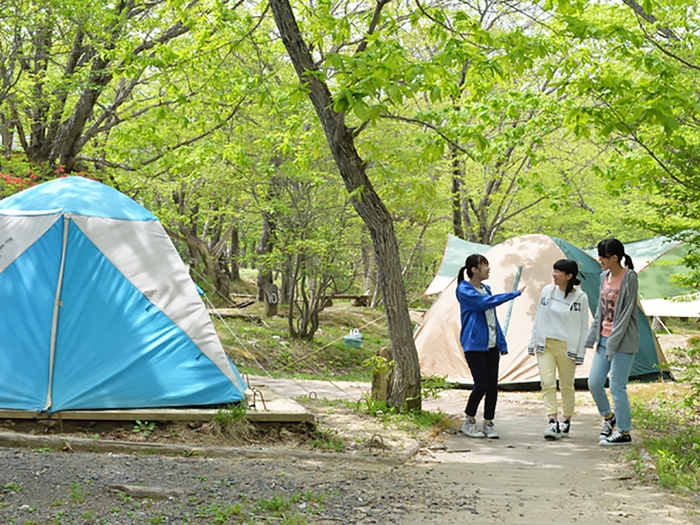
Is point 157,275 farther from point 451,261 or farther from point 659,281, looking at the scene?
point 659,281

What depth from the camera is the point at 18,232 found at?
6238 mm

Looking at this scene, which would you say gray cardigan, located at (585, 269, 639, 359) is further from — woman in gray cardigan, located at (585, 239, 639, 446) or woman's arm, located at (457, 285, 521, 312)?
woman's arm, located at (457, 285, 521, 312)

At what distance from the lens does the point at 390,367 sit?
23.4 feet

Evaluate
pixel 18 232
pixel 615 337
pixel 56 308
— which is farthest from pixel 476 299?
pixel 18 232

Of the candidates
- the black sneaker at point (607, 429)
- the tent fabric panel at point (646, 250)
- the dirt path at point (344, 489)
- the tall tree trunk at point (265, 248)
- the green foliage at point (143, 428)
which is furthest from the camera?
the tall tree trunk at point (265, 248)

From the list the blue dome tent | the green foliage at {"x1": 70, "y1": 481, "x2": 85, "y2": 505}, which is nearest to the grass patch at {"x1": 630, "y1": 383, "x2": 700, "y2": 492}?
the blue dome tent

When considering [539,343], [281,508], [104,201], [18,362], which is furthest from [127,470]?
[539,343]

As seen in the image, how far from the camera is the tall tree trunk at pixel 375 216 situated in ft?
21.1

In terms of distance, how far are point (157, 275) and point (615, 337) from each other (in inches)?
156

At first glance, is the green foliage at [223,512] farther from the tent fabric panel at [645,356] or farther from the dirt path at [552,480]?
the tent fabric panel at [645,356]

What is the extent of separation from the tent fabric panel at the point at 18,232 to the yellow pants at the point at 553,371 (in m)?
4.56

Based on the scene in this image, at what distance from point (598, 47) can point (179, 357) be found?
12.6 m

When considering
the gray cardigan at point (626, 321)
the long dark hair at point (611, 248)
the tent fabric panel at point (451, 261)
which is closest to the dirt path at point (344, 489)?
the gray cardigan at point (626, 321)

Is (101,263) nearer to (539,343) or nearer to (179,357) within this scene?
(179,357)
